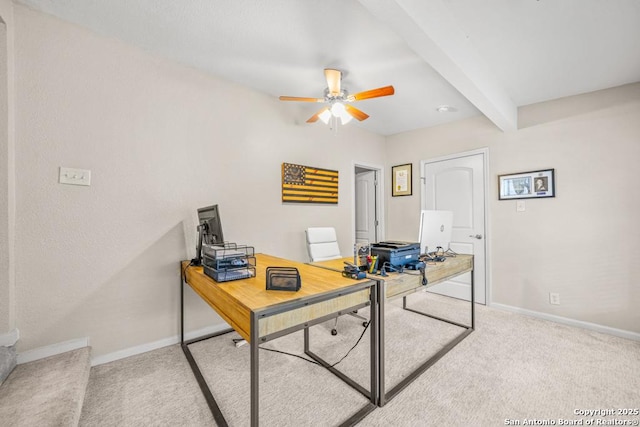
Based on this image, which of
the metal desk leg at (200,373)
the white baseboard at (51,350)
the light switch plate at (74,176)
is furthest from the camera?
the light switch plate at (74,176)

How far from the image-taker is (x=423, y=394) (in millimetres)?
1774

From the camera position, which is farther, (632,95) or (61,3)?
(632,95)

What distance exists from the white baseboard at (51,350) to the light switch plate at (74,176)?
117 centimetres

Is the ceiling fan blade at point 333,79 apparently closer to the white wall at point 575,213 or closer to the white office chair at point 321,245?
the white office chair at point 321,245

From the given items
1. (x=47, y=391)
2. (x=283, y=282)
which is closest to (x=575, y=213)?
(x=283, y=282)

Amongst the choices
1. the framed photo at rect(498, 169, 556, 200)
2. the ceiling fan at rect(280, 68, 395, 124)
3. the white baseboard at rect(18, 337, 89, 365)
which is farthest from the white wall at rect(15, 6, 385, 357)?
the framed photo at rect(498, 169, 556, 200)

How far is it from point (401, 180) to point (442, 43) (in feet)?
9.13

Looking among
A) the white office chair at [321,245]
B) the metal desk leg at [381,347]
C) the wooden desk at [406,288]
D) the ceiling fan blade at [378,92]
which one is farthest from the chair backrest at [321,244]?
the ceiling fan blade at [378,92]

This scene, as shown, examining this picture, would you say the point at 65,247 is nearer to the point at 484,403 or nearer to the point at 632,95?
the point at 484,403

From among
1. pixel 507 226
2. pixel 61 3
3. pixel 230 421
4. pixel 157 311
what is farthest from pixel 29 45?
pixel 507 226

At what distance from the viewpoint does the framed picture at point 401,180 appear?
4.27 meters

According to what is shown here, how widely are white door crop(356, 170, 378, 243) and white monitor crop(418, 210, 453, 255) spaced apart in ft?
6.91

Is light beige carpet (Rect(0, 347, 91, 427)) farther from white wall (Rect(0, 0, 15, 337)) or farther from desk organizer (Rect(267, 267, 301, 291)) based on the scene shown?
desk organizer (Rect(267, 267, 301, 291))

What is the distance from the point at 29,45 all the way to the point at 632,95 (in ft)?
16.5
